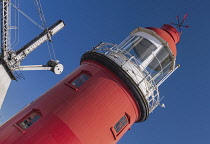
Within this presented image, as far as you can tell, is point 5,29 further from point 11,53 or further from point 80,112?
point 80,112

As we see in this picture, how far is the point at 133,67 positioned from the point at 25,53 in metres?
10.1

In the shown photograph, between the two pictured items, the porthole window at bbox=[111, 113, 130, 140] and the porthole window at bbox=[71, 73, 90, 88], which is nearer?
the porthole window at bbox=[111, 113, 130, 140]

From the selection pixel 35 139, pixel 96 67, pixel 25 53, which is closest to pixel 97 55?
pixel 96 67

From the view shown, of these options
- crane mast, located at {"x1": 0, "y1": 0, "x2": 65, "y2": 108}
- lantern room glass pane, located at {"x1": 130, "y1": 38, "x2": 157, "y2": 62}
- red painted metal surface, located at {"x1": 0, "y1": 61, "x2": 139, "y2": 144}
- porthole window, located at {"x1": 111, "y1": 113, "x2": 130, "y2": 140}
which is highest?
crane mast, located at {"x1": 0, "y1": 0, "x2": 65, "y2": 108}

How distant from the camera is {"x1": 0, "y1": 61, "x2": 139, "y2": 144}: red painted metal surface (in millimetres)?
8844

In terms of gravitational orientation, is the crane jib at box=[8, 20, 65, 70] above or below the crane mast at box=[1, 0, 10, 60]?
below

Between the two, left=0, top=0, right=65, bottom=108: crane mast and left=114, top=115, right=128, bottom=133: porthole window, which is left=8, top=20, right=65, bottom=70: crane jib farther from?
left=114, top=115, right=128, bottom=133: porthole window

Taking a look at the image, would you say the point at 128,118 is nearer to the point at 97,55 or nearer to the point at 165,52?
the point at 97,55

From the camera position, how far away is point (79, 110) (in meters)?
9.73

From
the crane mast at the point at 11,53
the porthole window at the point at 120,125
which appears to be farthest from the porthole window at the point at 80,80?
the crane mast at the point at 11,53

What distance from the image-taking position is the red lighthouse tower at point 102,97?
909cm

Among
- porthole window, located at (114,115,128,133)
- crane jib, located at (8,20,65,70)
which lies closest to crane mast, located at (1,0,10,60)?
crane jib, located at (8,20,65,70)

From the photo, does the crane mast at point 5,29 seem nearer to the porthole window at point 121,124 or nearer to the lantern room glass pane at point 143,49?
the lantern room glass pane at point 143,49

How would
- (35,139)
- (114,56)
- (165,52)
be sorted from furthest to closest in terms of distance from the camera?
(165,52) < (114,56) < (35,139)
